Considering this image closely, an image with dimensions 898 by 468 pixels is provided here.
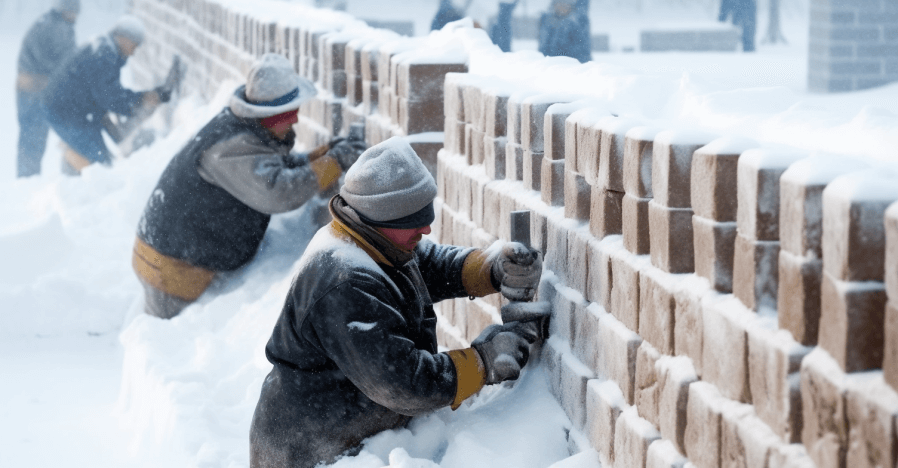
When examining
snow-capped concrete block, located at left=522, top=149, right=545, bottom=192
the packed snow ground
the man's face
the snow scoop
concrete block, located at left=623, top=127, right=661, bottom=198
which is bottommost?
the packed snow ground

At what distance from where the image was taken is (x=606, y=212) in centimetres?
245

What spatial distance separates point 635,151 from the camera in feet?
7.34

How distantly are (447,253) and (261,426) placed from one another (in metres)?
0.77

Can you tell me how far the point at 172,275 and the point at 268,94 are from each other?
1.13 metres

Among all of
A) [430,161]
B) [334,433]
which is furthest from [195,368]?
[334,433]

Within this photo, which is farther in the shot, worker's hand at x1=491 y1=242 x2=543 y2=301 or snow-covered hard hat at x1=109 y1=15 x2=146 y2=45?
snow-covered hard hat at x1=109 y1=15 x2=146 y2=45

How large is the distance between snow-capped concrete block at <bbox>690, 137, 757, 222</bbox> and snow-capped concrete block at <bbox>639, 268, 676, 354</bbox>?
21 centimetres

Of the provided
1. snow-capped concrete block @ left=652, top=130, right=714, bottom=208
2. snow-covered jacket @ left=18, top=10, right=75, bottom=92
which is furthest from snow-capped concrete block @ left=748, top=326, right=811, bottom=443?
snow-covered jacket @ left=18, top=10, right=75, bottom=92

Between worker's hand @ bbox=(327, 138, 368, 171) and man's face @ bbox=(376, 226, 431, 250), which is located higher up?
man's face @ bbox=(376, 226, 431, 250)

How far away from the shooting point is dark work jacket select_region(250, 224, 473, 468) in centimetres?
256

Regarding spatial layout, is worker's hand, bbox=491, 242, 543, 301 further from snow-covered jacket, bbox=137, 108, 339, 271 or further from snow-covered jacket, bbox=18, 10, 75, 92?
snow-covered jacket, bbox=18, 10, 75, 92

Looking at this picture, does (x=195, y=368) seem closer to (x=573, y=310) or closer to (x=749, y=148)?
(x=573, y=310)

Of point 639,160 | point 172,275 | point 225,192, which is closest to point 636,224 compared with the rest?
point 639,160

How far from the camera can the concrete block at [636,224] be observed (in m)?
2.26
